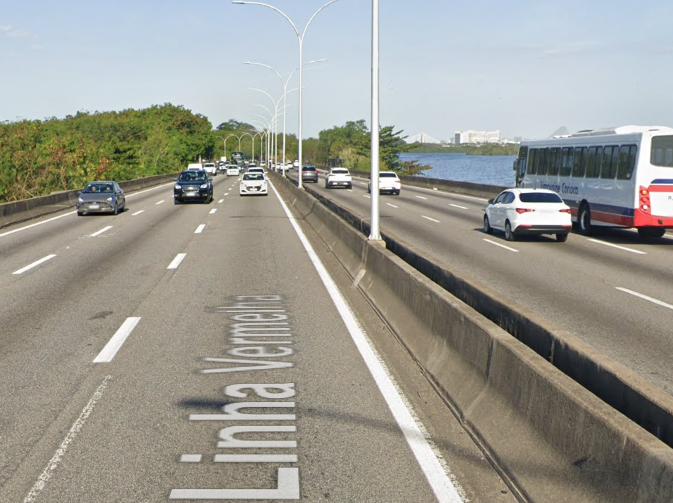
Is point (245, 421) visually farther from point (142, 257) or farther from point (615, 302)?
point (142, 257)

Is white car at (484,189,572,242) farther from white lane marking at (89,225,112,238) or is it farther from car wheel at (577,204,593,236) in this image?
white lane marking at (89,225,112,238)

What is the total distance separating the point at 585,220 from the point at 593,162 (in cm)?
187

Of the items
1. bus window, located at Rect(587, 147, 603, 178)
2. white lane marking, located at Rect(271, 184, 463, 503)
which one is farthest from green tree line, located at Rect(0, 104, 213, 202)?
white lane marking, located at Rect(271, 184, 463, 503)

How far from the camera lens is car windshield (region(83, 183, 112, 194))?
108 feet

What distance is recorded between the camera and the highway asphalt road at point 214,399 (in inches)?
207

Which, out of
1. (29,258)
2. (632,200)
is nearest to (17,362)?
(29,258)

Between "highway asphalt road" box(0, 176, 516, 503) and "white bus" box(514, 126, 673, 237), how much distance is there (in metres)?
10.5

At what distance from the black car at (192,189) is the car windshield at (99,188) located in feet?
19.1

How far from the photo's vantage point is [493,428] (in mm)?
5746

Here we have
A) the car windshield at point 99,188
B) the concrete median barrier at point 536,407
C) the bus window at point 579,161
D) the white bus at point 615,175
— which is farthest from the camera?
the car windshield at point 99,188

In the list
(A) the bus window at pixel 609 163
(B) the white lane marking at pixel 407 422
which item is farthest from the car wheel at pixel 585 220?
(B) the white lane marking at pixel 407 422

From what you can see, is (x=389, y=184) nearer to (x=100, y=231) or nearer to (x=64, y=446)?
(x=100, y=231)

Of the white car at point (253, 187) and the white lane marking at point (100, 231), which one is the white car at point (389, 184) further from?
the white lane marking at point (100, 231)

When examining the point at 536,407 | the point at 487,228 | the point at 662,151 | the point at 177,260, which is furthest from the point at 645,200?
the point at 536,407
